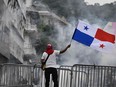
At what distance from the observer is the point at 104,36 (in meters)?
15.9

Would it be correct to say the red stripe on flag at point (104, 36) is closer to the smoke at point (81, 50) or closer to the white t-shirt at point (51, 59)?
A: the smoke at point (81, 50)

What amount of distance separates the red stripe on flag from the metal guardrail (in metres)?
0.93

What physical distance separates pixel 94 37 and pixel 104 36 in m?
0.36

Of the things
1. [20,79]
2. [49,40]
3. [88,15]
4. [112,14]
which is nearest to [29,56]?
[49,40]

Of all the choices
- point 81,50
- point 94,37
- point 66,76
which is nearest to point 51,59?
point 66,76

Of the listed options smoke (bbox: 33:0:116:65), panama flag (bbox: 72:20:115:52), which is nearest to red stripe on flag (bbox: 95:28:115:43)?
panama flag (bbox: 72:20:115:52)

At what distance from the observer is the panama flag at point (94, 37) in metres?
15.5

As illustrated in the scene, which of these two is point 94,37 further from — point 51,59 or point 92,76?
point 51,59

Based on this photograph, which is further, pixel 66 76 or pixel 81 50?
pixel 81 50

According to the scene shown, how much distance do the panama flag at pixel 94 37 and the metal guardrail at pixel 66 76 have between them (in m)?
0.67

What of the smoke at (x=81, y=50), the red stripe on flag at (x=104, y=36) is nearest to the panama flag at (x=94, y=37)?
the red stripe on flag at (x=104, y=36)

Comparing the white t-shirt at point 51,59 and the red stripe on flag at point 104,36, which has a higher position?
the red stripe on flag at point 104,36

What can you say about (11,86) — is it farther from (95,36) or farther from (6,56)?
(6,56)

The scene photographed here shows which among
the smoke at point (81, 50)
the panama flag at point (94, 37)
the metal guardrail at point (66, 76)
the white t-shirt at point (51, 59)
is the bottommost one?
the smoke at point (81, 50)
